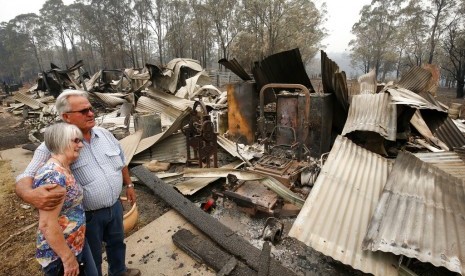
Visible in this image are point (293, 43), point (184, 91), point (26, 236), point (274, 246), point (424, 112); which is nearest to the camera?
point (274, 246)

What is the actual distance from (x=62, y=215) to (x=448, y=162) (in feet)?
16.1

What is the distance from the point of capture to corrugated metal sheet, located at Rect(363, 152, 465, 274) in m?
1.82

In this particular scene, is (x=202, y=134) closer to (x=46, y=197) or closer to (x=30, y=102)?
(x=46, y=197)

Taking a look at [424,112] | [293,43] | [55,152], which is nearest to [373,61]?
[293,43]

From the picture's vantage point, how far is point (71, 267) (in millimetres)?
1567

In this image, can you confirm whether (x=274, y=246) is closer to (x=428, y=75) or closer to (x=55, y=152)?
(x=55, y=152)

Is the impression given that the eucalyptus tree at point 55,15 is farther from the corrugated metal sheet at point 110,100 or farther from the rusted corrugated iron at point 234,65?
the rusted corrugated iron at point 234,65

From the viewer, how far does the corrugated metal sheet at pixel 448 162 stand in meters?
3.38

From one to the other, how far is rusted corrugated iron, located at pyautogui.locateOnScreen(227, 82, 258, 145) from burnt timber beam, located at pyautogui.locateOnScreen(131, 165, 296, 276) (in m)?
3.00

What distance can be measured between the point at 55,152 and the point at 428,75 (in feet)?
26.7

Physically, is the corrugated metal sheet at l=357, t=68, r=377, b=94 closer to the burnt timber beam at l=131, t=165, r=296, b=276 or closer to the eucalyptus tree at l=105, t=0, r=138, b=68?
the burnt timber beam at l=131, t=165, r=296, b=276

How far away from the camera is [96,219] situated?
201cm

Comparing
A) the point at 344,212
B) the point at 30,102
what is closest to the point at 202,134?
the point at 344,212

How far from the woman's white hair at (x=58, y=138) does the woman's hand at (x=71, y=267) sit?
0.71 meters
